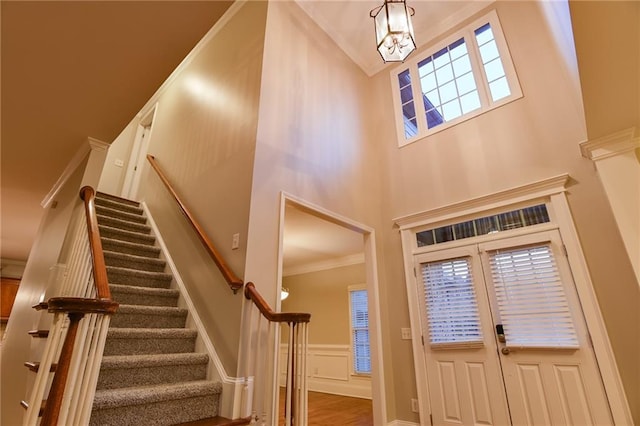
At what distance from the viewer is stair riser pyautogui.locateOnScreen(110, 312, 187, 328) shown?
265 centimetres

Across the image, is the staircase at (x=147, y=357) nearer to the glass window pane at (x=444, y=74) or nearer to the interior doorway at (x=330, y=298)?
the interior doorway at (x=330, y=298)

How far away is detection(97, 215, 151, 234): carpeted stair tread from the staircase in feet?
0.93

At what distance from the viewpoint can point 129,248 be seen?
3.56 meters

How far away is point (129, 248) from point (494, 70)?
15.8 ft

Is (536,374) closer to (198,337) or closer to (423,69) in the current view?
(198,337)

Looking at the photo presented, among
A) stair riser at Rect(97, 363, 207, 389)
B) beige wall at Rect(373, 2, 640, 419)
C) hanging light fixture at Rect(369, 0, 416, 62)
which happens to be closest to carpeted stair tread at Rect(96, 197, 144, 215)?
stair riser at Rect(97, 363, 207, 389)

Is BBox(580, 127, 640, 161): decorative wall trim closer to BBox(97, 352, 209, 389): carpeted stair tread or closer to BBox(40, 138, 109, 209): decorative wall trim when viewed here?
BBox(97, 352, 209, 389): carpeted stair tread

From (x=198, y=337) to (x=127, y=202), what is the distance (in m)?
3.08

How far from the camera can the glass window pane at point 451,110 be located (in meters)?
4.16

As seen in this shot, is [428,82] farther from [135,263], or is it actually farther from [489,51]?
[135,263]

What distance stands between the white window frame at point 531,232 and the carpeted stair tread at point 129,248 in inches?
118

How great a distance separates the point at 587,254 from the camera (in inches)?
113

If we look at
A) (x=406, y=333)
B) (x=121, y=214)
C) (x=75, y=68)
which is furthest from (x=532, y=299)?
(x=121, y=214)

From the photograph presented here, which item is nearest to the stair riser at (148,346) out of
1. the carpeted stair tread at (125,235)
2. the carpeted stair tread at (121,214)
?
the carpeted stair tread at (125,235)
